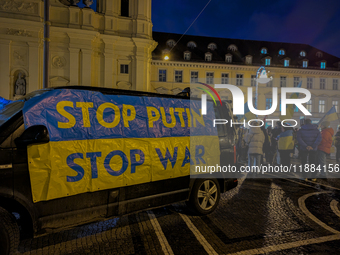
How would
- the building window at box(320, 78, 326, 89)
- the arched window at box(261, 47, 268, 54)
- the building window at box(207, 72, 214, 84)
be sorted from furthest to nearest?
the arched window at box(261, 47, 268, 54)
the building window at box(320, 78, 326, 89)
the building window at box(207, 72, 214, 84)

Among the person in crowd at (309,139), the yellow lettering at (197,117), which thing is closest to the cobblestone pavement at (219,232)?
the yellow lettering at (197,117)

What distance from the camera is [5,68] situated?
2342 cm

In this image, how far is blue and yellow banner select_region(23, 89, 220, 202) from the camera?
296cm

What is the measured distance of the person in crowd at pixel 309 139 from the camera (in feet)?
28.2

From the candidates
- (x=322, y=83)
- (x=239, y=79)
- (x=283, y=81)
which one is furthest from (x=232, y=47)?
(x=322, y=83)

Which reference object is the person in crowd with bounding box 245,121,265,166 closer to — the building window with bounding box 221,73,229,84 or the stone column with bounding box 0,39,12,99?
the stone column with bounding box 0,39,12,99

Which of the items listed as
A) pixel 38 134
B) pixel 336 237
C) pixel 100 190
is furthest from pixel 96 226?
pixel 336 237

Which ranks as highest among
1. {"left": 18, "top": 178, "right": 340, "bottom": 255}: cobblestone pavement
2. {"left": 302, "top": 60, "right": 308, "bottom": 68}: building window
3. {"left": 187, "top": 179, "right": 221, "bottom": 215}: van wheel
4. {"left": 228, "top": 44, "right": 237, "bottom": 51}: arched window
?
{"left": 228, "top": 44, "right": 237, "bottom": 51}: arched window

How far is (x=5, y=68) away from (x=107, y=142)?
25742mm

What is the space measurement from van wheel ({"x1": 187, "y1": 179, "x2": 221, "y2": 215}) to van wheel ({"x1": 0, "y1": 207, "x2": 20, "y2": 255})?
9.12 ft

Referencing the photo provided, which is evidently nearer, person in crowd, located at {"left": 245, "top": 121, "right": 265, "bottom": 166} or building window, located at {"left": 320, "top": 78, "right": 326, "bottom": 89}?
person in crowd, located at {"left": 245, "top": 121, "right": 265, "bottom": 166}

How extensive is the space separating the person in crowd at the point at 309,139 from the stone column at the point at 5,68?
2519 centimetres

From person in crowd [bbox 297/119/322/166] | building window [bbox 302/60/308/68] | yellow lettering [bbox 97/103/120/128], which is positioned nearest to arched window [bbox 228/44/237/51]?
building window [bbox 302/60/308/68]

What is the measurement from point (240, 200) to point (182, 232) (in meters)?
2.28
